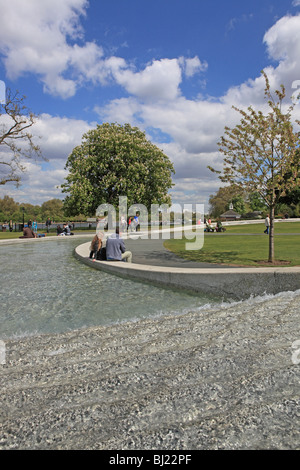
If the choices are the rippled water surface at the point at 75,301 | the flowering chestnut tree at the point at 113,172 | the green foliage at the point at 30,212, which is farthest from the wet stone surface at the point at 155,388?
the green foliage at the point at 30,212

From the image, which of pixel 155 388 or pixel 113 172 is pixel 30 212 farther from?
pixel 155 388

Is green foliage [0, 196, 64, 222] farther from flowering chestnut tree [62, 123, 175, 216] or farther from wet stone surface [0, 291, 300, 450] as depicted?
wet stone surface [0, 291, 300, 450]

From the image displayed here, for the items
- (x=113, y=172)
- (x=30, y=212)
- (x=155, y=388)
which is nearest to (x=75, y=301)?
(x=155, y=388)

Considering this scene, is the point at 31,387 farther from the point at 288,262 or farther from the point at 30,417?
the point at 288,262

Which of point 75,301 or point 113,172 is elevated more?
point 113,172

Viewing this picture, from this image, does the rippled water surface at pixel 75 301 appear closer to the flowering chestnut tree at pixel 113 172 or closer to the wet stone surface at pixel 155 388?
the wet stone surface at pixel 155 388

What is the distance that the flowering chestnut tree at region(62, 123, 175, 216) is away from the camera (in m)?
34.9

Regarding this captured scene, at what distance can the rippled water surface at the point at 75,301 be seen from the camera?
5.44 m

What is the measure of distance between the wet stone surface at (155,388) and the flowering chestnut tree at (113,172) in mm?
30561

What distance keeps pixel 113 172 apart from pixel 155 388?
112 feet

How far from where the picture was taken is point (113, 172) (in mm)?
35906

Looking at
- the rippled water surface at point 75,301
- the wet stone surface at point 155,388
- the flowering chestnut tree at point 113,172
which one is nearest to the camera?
the wet stone surface at point 155,388

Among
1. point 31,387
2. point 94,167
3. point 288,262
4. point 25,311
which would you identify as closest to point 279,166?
point 288,262

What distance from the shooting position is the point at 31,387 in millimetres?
3340
